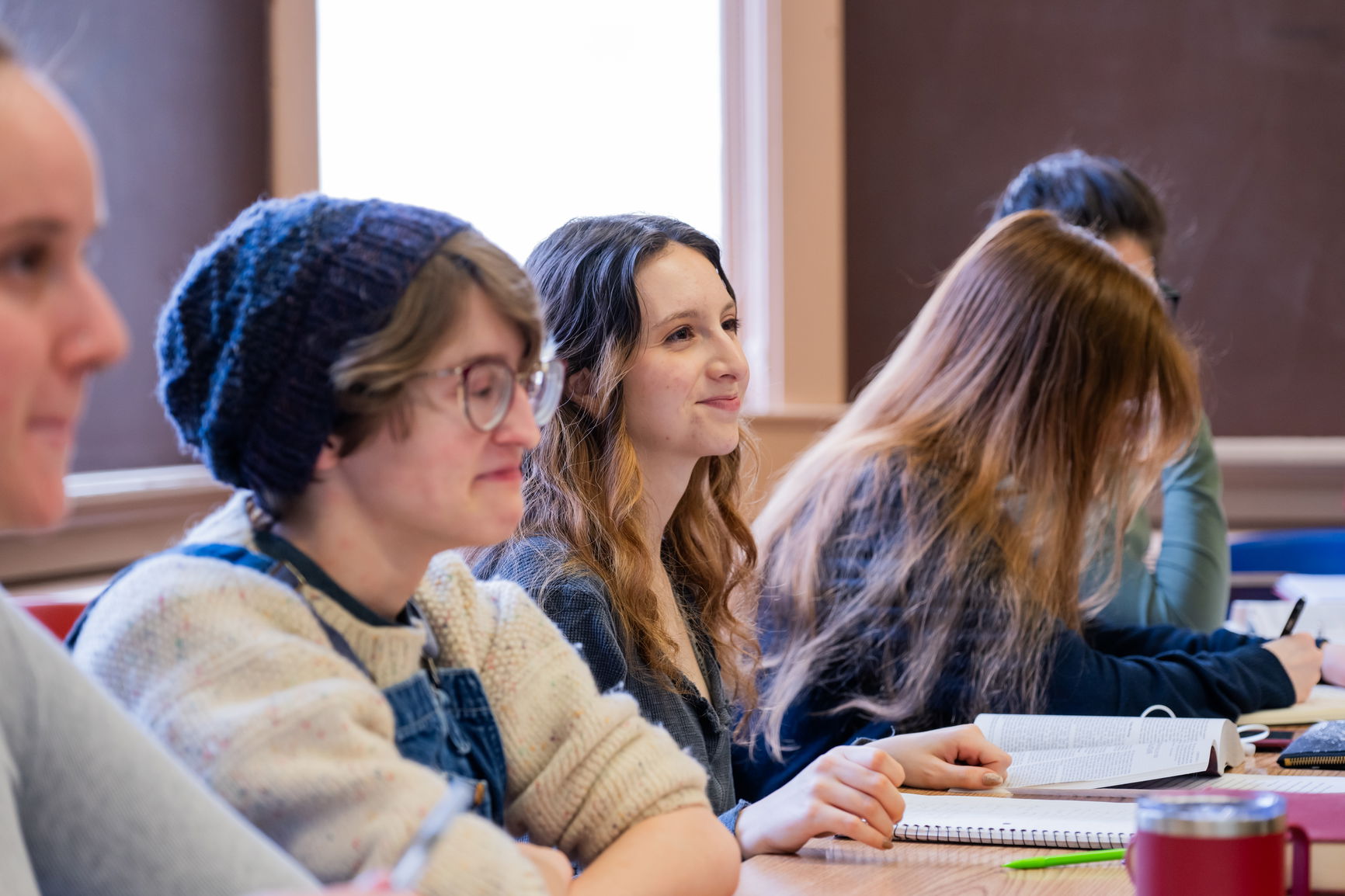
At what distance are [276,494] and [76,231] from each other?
0.92ft

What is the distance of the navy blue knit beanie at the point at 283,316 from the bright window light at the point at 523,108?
2.30 metres

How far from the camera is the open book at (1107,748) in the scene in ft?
4.70

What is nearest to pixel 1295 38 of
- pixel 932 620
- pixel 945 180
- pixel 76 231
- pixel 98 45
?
pixel 945 180

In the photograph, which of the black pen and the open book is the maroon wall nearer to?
the open book

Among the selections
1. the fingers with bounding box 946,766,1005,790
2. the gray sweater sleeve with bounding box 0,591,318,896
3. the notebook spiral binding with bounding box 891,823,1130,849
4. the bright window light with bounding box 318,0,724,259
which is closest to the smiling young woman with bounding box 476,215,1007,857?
the fingers with bounding box 946,766,1005,790

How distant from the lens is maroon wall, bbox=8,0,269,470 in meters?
2.68

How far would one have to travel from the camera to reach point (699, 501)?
1756 millimetres

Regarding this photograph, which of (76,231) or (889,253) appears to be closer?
(76,231)

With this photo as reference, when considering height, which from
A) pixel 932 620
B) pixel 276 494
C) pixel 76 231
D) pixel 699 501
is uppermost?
pixel 76 231

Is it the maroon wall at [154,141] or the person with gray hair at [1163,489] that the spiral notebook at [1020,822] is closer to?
the person with gray hair at [1163,489]

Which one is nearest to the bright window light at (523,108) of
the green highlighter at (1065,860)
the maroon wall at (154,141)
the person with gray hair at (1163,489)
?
the maroon wall at (154,141)

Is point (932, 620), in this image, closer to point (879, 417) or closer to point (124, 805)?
point (879, 417)

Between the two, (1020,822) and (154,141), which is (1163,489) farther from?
(154,141)

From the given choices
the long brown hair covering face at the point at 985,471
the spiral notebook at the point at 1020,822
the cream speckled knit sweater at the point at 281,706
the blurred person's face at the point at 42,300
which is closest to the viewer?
the blurred person's face at the point at 42,300
